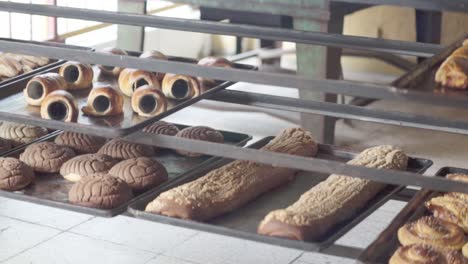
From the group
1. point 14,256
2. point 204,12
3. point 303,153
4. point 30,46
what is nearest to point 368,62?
point 204,12

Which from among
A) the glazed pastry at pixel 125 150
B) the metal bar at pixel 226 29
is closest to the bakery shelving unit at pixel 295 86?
the metal bar at pixel 226 29

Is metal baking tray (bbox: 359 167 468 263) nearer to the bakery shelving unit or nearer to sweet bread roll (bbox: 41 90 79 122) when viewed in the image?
the bakery shelving unit

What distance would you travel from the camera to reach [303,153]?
2379 mm

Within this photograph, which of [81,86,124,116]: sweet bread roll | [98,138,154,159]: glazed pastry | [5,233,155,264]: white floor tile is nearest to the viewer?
[81,86,124,116]: sweet bread roll

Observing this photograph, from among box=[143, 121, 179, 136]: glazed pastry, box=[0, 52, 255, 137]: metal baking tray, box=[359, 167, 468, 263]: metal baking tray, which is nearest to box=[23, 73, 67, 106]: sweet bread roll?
box=[0, 52, 255, 137]: metal baking tray

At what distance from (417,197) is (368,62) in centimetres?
367

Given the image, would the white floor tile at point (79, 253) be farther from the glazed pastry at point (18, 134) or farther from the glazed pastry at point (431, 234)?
the glazed pastry at point (431, 234)

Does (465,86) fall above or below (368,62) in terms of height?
above

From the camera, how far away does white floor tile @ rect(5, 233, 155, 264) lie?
3262 millimetres

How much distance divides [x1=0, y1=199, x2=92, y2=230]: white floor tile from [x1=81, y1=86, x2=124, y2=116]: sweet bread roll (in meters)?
1.28

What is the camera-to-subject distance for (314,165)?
1.95 meters

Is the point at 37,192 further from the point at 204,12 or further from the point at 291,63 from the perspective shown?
the point at 291,63

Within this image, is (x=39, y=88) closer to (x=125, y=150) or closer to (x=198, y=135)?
(x=125, y=150)

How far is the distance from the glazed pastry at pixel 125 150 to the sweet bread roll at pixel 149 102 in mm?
122
